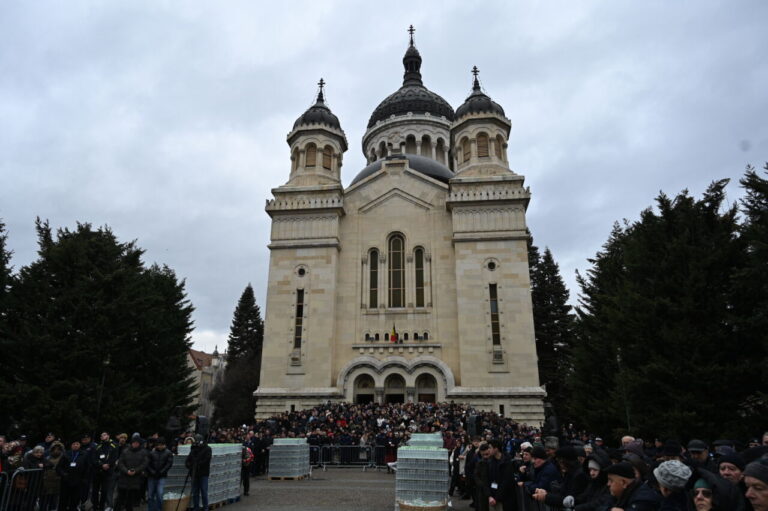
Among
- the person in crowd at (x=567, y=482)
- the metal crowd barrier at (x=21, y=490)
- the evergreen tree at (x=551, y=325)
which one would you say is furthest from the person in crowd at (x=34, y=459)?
the evergreen tree at (x=551, y=325)

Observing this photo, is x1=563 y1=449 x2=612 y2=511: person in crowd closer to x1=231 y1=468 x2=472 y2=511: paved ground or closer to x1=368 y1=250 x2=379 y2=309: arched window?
x1=231 y1=468 x2=472 y2=511: paved ground

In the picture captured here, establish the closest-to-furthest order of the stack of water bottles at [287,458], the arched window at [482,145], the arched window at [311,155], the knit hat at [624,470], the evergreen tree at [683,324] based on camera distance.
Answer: the knit hat at [624,470] → the evergreen tree at [683,324] → the stack of water bottles at [287,458] → the arched window at [482,145] → the arched window at [311,155]

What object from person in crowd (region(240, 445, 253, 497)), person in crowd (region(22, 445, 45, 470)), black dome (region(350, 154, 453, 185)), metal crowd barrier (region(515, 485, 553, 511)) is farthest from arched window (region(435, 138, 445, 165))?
metal crowd barrier (region(515, 485, 553, 511))

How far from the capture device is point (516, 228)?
1147 inches

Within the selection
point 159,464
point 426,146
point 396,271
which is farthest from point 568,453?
point 426,146

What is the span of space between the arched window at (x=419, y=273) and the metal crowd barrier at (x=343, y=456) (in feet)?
39.0

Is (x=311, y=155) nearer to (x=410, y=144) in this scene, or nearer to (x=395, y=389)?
(x=410, y=144)

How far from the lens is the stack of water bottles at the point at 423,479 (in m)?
9.67

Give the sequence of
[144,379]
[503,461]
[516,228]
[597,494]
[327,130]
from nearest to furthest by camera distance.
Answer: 1. [597,494]
2. [503,461]
3. [144,379]
4. [516,228]
5. [327,130]

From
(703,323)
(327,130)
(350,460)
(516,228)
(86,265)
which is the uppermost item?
(327,130)

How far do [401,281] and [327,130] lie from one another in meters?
10.7

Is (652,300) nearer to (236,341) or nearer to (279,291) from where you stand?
(279,291)

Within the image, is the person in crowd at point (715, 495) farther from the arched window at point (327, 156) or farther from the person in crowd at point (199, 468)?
the arched window at point (327, 156)

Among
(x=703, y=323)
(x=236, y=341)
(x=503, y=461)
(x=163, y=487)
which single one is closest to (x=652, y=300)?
(x=703, y=323)
